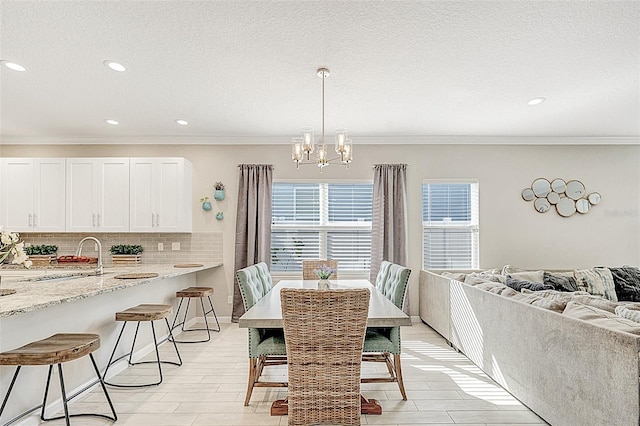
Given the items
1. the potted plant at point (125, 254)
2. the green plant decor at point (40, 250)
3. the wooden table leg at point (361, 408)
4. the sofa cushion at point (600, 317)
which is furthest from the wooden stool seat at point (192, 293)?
the sofa cushion at point (600, 317)

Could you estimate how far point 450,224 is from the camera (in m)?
5.55

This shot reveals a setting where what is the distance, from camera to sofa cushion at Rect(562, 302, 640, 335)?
6.49 feet

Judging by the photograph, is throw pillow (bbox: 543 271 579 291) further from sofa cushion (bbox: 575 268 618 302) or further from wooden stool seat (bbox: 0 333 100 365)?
wooden stool seat (bbox: 0 333 100 365)

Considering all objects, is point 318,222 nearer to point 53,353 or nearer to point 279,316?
point 279,316

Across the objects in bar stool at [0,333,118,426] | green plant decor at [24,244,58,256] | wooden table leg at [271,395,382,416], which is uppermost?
green plant decor at [24,244,58,256]

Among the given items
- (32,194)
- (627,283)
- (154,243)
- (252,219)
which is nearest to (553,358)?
(627,283)

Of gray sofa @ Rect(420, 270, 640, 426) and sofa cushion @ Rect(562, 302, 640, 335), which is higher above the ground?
sofa cushion @ Rect(562, 302, 640, 335)

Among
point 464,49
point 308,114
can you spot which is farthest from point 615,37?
point 308,114

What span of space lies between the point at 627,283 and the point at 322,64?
4485mm

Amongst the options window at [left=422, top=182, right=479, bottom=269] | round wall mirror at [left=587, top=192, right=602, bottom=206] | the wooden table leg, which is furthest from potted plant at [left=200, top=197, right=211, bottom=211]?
round wall mirror at [left=587, top=192, right=602, bottom=206]

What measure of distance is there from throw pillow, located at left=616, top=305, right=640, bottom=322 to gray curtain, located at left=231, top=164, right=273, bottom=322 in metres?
3.92

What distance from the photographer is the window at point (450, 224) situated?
217 inches

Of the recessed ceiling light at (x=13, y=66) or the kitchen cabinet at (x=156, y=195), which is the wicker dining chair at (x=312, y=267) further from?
the recessed ceiling light at (x=13, y=66)

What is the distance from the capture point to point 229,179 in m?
5.51
